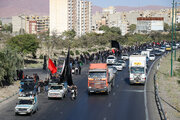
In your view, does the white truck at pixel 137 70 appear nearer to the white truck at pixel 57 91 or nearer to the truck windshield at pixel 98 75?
the truck windshield at pixel 98 75

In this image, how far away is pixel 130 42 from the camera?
132000 millimetres

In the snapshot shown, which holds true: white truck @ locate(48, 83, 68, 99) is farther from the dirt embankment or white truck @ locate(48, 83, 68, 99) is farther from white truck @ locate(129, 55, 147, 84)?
white truck @ locate(129, 55, 147, 84)

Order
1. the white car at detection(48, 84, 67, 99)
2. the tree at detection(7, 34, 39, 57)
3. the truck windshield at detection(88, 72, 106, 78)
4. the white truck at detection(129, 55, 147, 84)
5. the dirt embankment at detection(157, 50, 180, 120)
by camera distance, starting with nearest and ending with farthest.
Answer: the dirt embankment at detection(157, 50, 180, 120) → the white car at detection(48, 84, 67, 99) → the truck windshield at detection(88, 72, 106, 78) → the white truck at detection(129, 55, 147, 84) → the tree at detection(7, 34, 39, 57)

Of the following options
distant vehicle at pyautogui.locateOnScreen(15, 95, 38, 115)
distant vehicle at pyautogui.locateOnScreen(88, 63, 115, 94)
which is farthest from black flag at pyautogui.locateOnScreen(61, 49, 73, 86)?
distant vehicle at pyautogui.locateOnScreen(15, 95, 38, 115)

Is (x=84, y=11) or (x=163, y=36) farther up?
(x=84, y=11)

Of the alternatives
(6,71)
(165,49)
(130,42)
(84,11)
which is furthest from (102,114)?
(84,11)

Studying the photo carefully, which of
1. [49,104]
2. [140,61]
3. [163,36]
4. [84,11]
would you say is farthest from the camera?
[84,11]

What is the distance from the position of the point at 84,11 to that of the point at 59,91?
15434 centimetres

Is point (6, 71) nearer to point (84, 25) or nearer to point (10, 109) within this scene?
point (10, 109)

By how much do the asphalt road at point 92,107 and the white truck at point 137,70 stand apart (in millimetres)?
1933

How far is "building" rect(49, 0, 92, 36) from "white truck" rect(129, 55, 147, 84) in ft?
383

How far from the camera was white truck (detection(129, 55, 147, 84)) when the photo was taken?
35.4 meters

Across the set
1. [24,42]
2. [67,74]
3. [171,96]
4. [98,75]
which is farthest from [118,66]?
[67,74]

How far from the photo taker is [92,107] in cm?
2472
